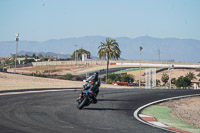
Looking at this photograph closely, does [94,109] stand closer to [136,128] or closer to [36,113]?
[36,113]

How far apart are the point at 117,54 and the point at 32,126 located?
64844 millimetres

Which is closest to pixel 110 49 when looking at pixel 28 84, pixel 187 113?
pixel 28 84

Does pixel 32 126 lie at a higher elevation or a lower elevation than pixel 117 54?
lower

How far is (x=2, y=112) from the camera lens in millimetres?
13930

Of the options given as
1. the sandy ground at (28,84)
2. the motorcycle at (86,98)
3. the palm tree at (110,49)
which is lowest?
the motorcycle at (86,98)

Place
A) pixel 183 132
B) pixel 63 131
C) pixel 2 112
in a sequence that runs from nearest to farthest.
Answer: pixel 63 131 < pixel 183 132 < pixel 2 112

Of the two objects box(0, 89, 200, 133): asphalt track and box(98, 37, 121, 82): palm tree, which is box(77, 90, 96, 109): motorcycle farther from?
box(98, 37, 121, 82): palm tree

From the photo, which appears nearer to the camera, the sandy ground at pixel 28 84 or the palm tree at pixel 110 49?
the sandy ground at pixel 28 84

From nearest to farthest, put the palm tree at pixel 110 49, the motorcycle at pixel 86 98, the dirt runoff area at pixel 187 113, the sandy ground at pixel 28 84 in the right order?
the dirt runoff area at pixel 187 113 → the motorcycle at pixel 86 98 → the sandy ground at pixel 28 84 → the palm tree at pixel 110 49

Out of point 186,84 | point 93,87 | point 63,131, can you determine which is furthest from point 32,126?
point 186,84

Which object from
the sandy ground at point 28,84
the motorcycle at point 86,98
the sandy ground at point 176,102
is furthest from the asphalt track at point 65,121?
Answer: the sandy ground at point 28,84

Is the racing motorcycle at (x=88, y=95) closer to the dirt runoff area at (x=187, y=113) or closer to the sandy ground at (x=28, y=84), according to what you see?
the dirt runoff area at (x=187, y=113)

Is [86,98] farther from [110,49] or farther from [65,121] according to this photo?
[110,49]

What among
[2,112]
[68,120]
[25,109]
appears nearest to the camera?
[68,120]
